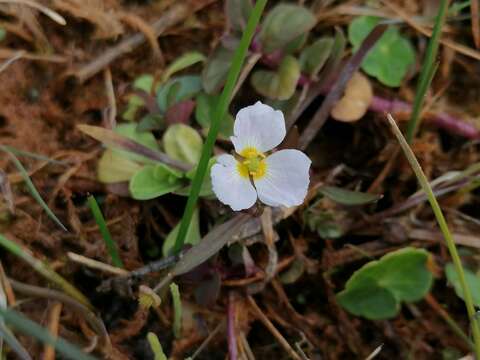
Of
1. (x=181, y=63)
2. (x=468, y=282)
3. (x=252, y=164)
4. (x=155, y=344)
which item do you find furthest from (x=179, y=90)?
(x=468, y=282)

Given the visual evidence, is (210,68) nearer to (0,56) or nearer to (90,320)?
(0,56)

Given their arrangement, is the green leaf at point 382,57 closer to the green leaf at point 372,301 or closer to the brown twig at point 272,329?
the green leaf at point 372,301

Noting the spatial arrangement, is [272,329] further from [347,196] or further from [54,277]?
[54,277]

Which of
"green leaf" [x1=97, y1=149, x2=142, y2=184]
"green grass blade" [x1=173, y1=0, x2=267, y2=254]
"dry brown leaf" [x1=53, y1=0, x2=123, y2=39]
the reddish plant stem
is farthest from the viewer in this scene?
"dry brown leaf" [x1=53, y1=0, x2=123, y2=39]

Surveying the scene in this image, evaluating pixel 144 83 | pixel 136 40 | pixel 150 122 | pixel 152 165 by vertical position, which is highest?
pixel 136 40

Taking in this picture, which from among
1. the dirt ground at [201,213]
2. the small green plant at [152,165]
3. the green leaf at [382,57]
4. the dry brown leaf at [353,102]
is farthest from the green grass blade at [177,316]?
the green leaf at [382,57]

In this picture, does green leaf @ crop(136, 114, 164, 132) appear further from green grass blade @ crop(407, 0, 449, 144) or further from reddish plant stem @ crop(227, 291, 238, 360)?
green grass blade @ crop(407, 0, 449, 144)

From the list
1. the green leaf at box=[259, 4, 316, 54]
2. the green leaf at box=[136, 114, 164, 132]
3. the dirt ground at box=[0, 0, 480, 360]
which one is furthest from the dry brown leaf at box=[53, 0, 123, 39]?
the green leaf at box=[259, 4, 316, 54]
